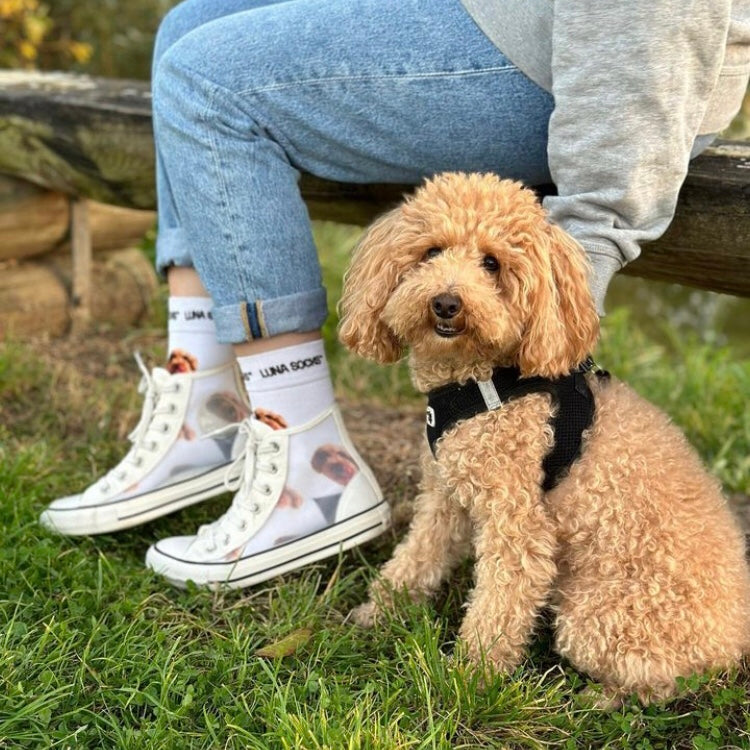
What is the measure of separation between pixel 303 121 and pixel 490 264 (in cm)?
60

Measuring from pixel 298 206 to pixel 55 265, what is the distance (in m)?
2.27

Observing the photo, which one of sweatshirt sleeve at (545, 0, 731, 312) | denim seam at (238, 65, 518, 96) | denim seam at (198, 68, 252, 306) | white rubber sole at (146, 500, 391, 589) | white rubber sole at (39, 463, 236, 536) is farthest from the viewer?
white rubber sole at (39, 463, 236, 536)

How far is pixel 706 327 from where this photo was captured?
6.26m

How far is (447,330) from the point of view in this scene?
→ 6.44 feet

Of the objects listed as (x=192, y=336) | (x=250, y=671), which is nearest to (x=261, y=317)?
(x=192, y=336)

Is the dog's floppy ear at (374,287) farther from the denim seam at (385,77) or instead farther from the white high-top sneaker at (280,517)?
the white high-top sneaker at (280,517)

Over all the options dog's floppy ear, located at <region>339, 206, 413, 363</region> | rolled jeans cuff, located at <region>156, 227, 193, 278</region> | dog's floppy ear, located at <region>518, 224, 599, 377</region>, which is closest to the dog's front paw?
dog's floppy ear, located at <region>339, 206, 413, 363</region>

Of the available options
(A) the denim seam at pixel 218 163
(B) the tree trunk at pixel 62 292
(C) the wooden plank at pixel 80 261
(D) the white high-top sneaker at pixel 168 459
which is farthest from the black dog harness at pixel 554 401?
(C) the wooden plank at pixel 80 261

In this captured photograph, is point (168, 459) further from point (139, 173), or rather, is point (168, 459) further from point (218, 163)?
point (139, 173)

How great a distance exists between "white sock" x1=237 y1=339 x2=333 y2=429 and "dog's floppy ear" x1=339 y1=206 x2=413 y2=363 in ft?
0.91

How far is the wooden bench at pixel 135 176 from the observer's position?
2.36m

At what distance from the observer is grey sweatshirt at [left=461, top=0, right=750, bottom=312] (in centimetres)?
189

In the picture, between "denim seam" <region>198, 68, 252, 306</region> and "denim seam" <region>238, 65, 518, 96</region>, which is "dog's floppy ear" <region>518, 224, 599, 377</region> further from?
"denim seam" <region>198, 68, 252, 306</region>

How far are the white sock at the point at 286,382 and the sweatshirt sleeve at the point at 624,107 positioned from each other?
0.74 metres
